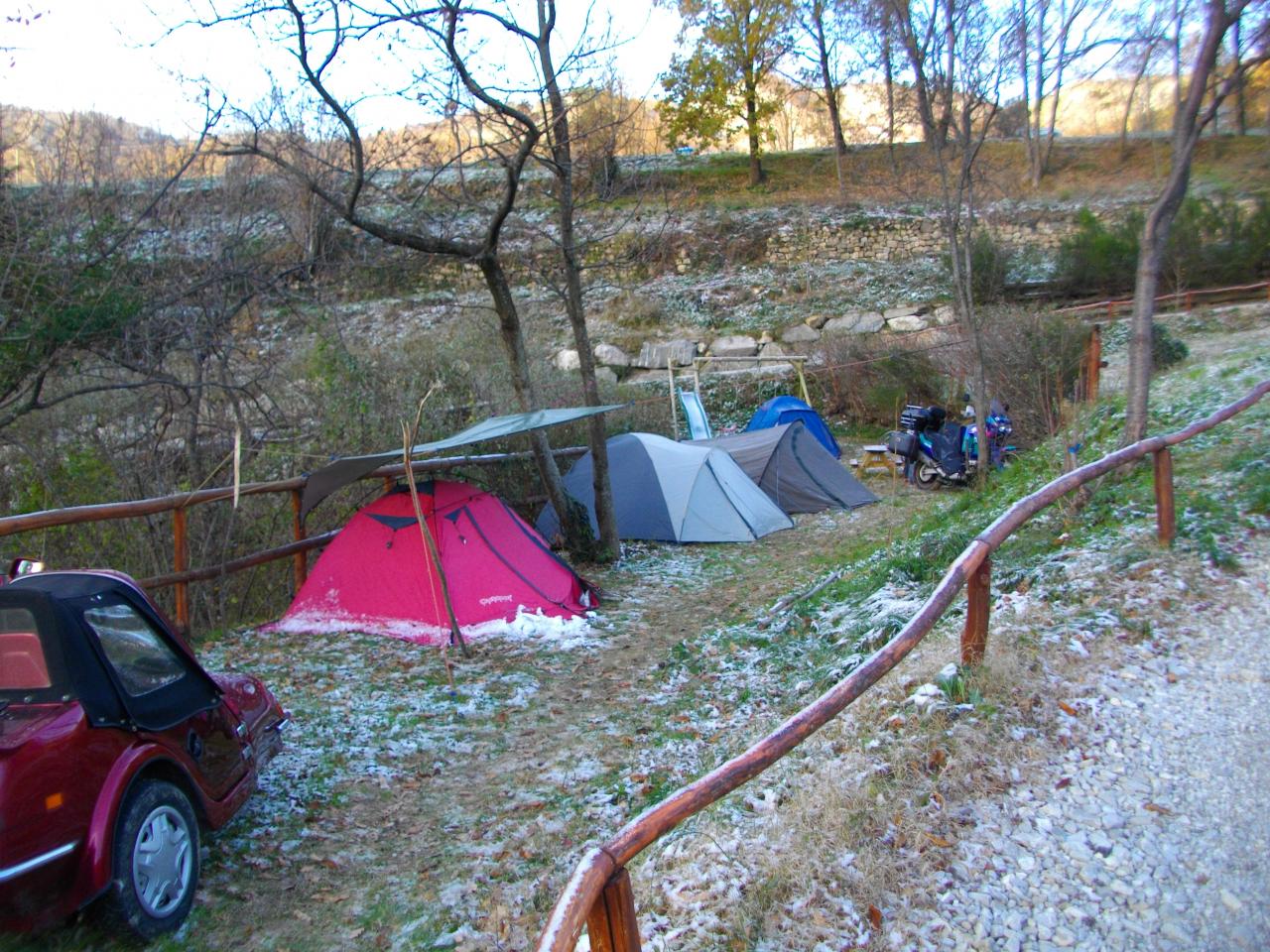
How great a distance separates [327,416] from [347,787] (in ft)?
20.6

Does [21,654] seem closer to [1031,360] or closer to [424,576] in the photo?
[424,576]

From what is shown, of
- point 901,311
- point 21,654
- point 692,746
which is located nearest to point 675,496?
point 692,746

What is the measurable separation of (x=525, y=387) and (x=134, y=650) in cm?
605

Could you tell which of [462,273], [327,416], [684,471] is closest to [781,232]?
[462,273]

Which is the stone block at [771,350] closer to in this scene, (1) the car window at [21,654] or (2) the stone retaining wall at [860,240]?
(2) the stone retaining wall at [860,240]

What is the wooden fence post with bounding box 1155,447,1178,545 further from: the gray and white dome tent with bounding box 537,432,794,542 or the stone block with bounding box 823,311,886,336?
the stone block with bounding box 823,311,886,336

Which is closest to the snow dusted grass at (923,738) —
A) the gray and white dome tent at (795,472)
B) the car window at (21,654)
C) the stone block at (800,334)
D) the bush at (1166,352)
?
the car window at (21,654)

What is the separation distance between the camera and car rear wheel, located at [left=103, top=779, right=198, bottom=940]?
10.4 feet

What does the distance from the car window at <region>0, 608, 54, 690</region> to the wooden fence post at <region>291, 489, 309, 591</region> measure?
15.4ft

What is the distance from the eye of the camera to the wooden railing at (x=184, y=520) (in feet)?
19.2

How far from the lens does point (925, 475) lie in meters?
15.3

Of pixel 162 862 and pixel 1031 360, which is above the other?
pixel 162 862

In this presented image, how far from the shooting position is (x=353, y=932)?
3.65 metres

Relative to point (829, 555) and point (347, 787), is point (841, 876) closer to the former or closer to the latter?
point (347, 787)
